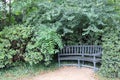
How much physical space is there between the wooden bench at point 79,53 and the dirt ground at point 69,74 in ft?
1.04

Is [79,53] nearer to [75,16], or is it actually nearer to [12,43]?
[75,16]

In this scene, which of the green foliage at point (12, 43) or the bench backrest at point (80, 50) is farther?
the bench backrest at point (80, 50)

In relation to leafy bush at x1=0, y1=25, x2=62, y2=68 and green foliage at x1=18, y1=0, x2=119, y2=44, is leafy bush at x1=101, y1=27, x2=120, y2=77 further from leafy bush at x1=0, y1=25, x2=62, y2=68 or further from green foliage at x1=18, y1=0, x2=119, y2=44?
leafy bush at x1=0, y1=25, x2=62, y2=68

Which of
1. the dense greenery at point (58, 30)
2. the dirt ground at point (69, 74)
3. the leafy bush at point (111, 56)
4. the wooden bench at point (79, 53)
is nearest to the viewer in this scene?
the leafy bush at point (111, 56)

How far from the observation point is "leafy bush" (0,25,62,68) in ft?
18.7

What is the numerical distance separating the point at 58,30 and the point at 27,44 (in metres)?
1.13

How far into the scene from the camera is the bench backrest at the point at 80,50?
243 inches

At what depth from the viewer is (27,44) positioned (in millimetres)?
6082

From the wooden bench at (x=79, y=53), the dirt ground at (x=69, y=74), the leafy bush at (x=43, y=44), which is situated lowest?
the dirt ground at (x=69, y=74)

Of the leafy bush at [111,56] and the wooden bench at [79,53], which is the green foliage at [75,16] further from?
the leafy bush at [111,56]

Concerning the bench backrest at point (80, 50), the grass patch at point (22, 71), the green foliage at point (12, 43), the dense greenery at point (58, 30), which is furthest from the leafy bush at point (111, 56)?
the green foliage at point (12, 43)

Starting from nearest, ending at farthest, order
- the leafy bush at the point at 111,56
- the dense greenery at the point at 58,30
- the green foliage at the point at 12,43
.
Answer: the leafy bush at the point at 111,56
the dense greenery at the point at 58,30
the green foliage at the point at 12,43

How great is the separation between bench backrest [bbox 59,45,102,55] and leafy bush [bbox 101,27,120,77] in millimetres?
557

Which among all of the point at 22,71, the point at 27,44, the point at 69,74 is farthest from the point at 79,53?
the point at 22,71
